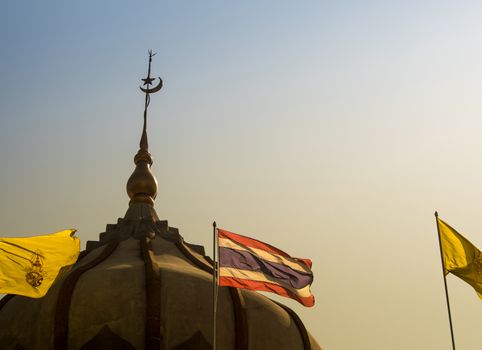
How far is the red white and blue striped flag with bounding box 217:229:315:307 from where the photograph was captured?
17.6m

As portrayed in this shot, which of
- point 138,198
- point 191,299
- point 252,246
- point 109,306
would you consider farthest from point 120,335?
point 138,198

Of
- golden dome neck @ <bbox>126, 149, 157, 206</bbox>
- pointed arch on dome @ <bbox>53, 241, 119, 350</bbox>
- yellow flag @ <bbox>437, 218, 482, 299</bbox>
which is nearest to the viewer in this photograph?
pointed arch on dome @ <bbox>53, 241, 119, 350</bbox>

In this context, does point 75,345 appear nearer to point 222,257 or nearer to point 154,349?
point 154,349

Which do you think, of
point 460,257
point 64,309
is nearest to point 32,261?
point 64,309

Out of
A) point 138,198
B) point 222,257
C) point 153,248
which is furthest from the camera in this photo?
point 138,198

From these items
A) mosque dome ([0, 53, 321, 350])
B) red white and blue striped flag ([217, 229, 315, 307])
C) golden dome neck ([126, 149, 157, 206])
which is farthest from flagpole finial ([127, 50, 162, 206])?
red white and blue striped flag ([217, 229, 315, 307])

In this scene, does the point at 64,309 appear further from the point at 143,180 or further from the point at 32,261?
the point at 143,180

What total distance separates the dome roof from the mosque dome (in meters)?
0.02

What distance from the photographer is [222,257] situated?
17.6 metres

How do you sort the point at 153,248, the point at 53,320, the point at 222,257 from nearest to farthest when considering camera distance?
the point at 222,257
the point at 53,320
the point at 153,248

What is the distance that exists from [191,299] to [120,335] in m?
2.07

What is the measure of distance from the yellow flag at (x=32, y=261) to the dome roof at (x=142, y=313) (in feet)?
10.2

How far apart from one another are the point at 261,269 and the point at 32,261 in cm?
526

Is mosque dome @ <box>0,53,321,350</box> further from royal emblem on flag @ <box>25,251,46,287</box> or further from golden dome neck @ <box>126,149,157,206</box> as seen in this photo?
golden dome neck @ <box>126,149,157,206</box>
